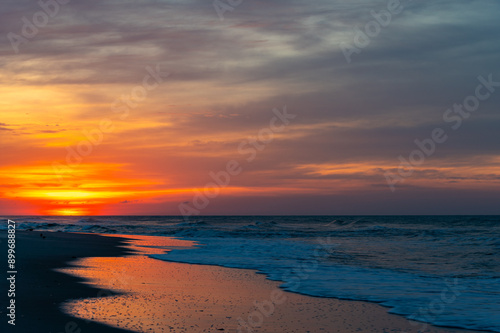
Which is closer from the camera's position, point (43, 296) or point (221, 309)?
point (221, 309)

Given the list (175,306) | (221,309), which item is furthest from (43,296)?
(221,309)

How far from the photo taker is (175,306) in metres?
10.8

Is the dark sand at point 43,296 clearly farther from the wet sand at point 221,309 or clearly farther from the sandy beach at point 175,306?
the wet sand at point 221,309

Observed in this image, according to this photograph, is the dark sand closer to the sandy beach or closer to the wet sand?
the sandy beach

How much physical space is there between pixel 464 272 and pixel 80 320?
49.5 feet

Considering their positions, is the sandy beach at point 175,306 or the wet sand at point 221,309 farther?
the wet sand at point 221,309

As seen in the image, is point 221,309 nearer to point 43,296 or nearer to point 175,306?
point 175,306

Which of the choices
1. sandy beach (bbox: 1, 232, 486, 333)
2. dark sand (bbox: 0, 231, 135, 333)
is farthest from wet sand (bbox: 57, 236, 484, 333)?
dark sand (bbox: 0, 231, 135, 333)

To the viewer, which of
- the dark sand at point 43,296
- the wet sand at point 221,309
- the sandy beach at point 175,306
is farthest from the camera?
the wet sand at point 221,309

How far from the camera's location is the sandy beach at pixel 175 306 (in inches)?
360

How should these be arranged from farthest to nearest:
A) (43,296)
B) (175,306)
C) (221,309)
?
(43,296), (175,306), (221,309)

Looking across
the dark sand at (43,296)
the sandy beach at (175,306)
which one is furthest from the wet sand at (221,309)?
the dark sand at (43,296)

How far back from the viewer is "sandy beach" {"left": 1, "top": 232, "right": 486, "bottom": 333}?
913 cm

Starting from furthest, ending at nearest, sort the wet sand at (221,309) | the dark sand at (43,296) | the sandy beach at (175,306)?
the wet sand at (221,309), the sandy beach at (175,306), the dark sand at (43,296)
